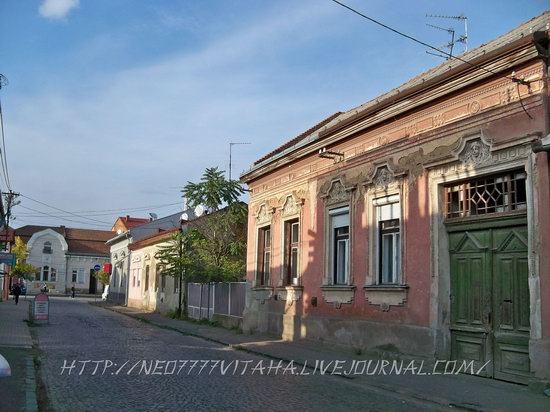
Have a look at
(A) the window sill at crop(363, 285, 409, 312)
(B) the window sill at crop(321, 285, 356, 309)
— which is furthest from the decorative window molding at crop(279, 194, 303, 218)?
(A) the window sill at crop(363, 285, 409, 312)

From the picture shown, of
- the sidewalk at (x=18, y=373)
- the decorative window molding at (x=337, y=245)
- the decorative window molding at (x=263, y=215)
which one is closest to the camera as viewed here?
the sidewalk at (x=18, y=373)

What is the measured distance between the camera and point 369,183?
1348 cm

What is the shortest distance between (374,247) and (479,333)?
3536mm

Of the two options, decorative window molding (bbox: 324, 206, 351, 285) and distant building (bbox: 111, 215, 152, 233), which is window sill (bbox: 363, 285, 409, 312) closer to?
decorative window molding (bbox: 324, 206, 351, 285)

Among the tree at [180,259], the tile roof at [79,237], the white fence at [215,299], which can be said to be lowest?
the white fence at [215,299]

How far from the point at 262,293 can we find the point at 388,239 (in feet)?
21.4

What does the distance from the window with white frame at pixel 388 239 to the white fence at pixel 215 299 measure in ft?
26.3

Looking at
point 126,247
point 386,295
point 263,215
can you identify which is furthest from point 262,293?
point 126,247

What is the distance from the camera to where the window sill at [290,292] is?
16.2m

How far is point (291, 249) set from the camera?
57.4 ft

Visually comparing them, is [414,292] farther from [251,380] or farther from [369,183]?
[251,380]

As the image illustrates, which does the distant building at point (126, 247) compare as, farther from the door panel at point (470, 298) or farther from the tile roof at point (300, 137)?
the door panel at point (470, 298)

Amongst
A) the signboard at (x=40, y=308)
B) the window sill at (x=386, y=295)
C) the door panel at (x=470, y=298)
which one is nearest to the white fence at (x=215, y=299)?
the signboard at (x=40, y=308)

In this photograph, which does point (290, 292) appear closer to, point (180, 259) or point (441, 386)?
point (441, 386)
